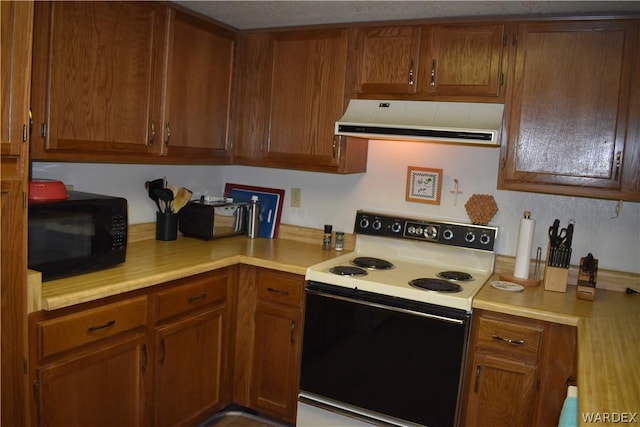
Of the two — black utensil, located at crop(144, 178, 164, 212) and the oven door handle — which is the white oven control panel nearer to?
the oven door handle

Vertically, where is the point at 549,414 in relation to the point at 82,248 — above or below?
below

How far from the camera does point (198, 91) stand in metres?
2.95

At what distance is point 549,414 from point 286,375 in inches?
48.3

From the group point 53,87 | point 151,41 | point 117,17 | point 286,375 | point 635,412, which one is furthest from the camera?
point 286,375

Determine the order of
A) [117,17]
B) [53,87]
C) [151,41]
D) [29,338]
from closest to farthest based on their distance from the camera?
[29,338], [53,87], [117,17], [151,41]

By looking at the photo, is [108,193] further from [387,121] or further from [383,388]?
[383,388]

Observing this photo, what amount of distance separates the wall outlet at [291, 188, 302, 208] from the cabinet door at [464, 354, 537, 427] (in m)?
1.48

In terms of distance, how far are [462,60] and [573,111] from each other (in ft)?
1.80

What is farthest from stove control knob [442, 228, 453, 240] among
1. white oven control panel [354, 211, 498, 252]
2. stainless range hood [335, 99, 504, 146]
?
stainless range hood [335, 99, 504, 146]

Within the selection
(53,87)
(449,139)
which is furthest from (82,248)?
(449,139)

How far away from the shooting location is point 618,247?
8.91ft

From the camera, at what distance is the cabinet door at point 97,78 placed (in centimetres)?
217

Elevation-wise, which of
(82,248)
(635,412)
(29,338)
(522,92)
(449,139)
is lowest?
(29,338)

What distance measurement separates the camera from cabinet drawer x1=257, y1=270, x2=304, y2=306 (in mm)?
2766
